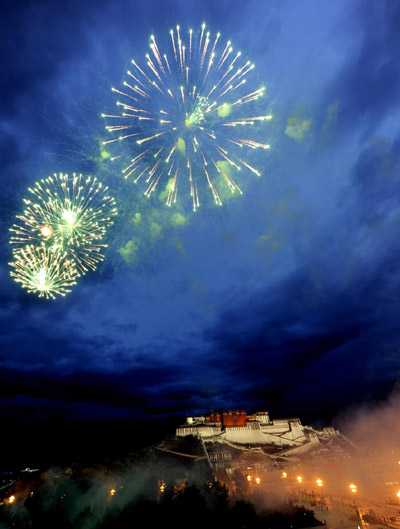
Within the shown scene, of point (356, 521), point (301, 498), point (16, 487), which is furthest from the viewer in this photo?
point (16, 487)

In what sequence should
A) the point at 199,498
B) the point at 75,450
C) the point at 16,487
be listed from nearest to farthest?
1. the point at 199,498
2. the point at 16,487
3. the point at 75,450

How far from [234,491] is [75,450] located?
91.1m

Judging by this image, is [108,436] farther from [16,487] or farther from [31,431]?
[16,487]

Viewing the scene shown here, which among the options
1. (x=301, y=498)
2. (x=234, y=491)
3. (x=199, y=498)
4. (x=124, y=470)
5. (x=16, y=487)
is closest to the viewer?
(x=199, y=498)

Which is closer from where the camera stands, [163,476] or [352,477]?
[352,477]

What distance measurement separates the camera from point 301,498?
30047mm

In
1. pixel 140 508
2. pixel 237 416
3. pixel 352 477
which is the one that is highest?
pixel 237 416

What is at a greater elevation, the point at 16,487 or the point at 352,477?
the point at 16,487

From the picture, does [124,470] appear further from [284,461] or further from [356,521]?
[356,521]

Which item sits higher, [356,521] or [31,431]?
[31,431]

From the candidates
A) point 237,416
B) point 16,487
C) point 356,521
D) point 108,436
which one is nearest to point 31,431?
point 108,436

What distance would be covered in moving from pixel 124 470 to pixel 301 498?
3368 cm

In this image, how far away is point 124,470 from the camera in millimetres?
48469

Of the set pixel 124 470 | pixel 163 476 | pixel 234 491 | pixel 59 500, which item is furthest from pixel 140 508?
pixel 124 470
